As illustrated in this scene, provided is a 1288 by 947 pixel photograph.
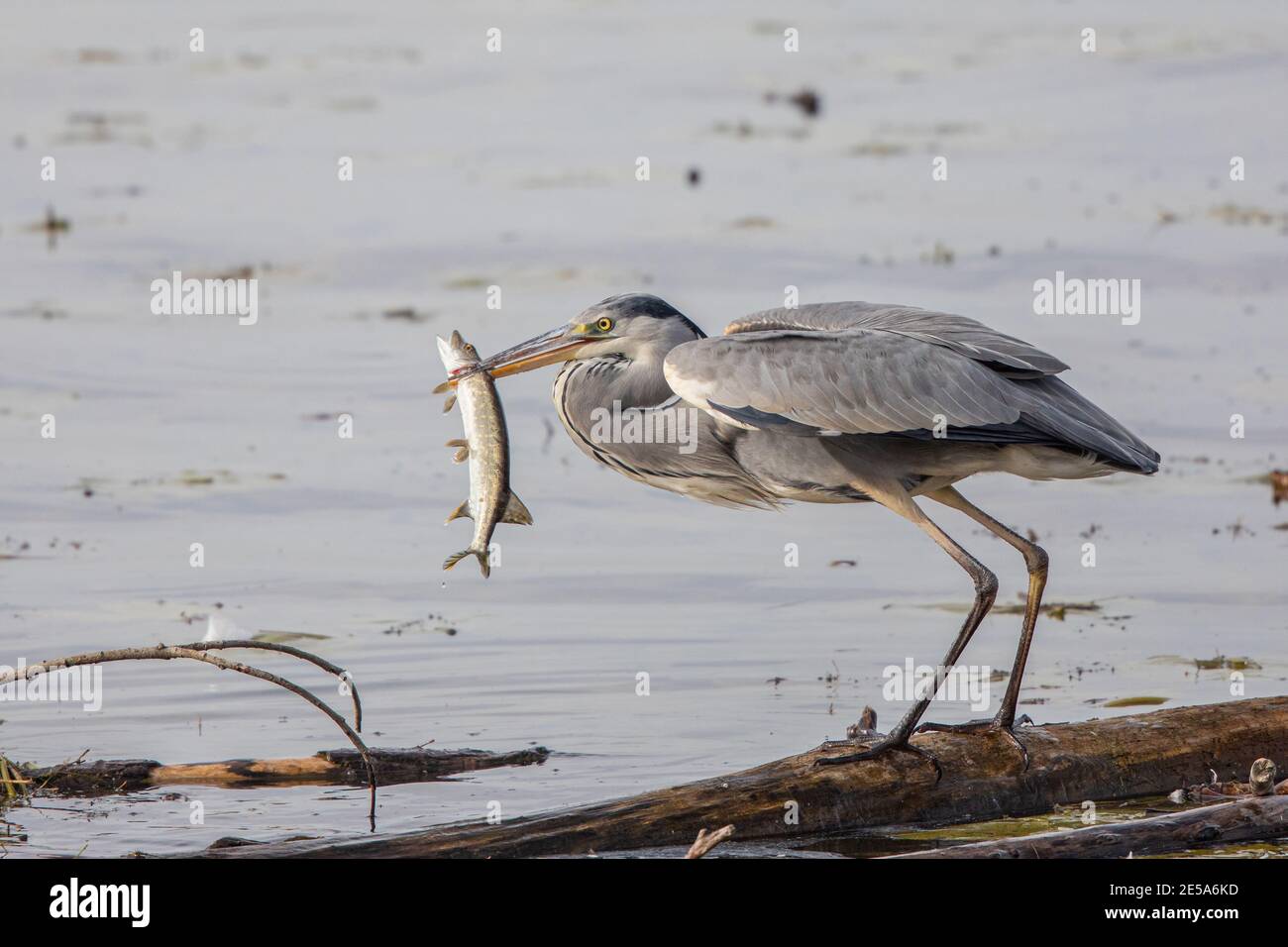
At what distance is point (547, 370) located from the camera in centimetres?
1515

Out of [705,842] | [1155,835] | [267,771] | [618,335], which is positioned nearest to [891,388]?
[618,335]

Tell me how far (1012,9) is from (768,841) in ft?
83.9

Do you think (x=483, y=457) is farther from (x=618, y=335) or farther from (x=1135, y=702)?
(x=1135, y=702)

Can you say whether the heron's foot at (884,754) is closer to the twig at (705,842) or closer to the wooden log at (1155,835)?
the wooden log at (1155,835)

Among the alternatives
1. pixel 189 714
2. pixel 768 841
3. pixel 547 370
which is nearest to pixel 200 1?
pixel 547 370

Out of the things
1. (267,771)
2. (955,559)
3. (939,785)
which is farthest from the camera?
(955,559)

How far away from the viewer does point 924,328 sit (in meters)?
7.98

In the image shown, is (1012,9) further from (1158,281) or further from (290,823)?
(290,823)

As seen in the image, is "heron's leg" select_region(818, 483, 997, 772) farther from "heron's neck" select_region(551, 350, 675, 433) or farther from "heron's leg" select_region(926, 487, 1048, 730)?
"heron's neck" select_region(551, 350, 675, 433)

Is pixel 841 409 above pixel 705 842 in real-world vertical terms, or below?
above

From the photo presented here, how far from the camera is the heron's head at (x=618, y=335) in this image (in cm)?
802

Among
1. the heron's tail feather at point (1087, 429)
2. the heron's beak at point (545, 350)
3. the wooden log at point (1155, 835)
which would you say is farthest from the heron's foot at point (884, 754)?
the heron's beak at point (545, 350)

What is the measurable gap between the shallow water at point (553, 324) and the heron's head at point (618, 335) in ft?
5.15

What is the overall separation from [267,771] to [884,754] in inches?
88.6
